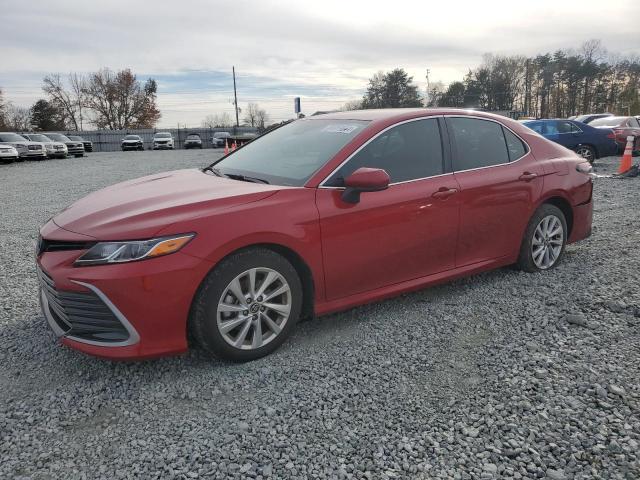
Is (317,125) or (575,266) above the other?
(317,125)

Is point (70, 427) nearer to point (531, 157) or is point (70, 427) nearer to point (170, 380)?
point (170, 380)

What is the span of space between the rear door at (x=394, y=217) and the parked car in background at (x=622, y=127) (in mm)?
13740

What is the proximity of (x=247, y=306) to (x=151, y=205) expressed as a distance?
86 cm

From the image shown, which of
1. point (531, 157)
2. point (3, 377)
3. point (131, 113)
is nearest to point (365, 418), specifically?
point (3, 377)

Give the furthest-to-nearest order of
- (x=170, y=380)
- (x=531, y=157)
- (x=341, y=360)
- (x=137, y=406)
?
(x=531, y=157) < (x=341, y=360) < (x=170, y=380) < (x=137, y=406)

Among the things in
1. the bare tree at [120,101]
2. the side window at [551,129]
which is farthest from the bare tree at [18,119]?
the side window at [551,129]

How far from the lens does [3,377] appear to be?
10.1 ft

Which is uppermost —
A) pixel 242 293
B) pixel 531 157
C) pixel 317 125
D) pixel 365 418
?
pixel 317 125

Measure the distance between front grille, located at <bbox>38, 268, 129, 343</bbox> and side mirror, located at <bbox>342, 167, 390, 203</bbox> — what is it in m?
1.61

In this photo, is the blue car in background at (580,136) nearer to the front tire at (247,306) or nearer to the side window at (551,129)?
the side window at (551,129)

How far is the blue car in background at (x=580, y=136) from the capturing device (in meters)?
14.6

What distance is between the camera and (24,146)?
25.8 meters

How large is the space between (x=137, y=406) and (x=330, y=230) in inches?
60.9

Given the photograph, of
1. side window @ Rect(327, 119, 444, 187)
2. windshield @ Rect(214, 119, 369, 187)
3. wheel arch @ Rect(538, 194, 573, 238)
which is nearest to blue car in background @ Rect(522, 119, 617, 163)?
wheel arch @ Rect(538, 194, 573, 238)
